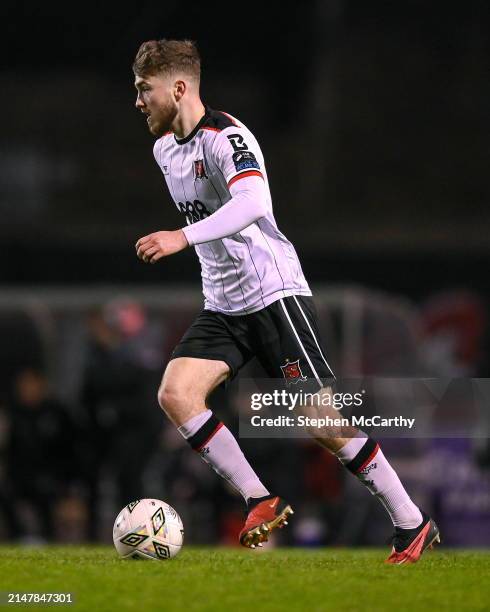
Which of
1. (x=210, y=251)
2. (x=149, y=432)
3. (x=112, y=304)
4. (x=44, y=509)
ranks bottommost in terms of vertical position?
(x=44, y=509)

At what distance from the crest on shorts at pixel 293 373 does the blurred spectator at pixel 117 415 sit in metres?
6.18

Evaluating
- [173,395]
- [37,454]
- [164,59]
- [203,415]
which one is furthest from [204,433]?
[37,454]

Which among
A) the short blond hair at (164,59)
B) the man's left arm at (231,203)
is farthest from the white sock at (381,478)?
the short blond hair at (164,59)

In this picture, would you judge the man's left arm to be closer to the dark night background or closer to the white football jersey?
the white football jersey

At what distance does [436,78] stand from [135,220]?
5821mm

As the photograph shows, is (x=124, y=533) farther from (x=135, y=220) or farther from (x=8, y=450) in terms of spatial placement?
(x=135, y=220)

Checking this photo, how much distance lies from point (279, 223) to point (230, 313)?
45.0 feet

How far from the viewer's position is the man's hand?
5328 mm

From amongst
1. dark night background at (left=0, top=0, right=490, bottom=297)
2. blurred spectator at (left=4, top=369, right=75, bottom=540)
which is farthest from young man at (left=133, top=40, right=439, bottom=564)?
dark night background at (left=0, top=0, right=490, bottom=297)

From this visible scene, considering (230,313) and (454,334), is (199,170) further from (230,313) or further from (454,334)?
(454,334)

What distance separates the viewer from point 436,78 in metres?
22.1

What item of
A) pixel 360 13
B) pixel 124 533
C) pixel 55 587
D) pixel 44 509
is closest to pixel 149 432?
pixel 44 509

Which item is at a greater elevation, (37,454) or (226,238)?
(226,238)

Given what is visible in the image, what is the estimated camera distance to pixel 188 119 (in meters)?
5.93
